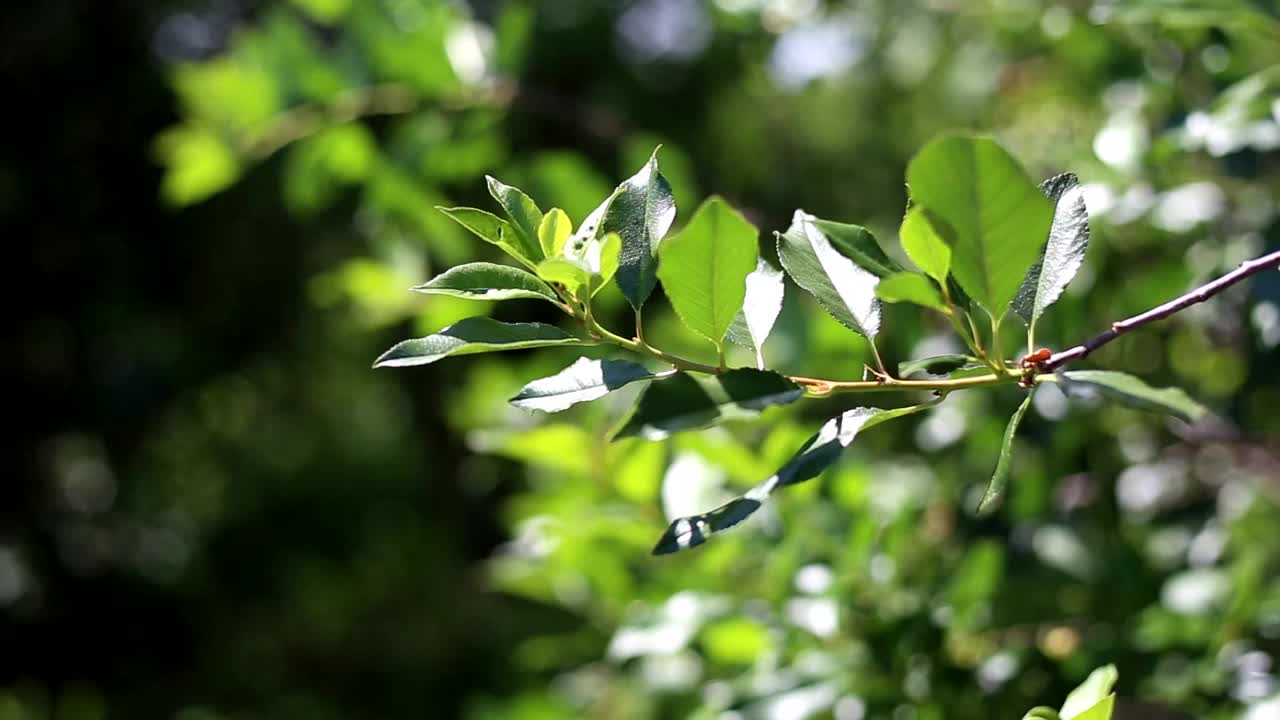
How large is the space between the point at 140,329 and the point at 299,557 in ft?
3.91

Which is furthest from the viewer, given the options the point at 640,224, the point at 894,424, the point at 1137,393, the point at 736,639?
the point at 894,424

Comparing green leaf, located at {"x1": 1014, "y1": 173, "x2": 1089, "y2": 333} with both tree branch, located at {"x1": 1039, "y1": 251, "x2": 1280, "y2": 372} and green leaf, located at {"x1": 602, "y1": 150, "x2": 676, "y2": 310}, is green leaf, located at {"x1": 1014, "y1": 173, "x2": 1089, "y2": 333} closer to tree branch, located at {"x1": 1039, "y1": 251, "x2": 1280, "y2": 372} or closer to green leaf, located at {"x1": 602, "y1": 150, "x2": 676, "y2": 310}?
tree branch, located at {"x1": 1039, "y1": 251, "x2": 1280, "y2": 372}

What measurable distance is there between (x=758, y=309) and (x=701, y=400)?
0.26 ft

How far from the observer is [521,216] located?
1.43 ft

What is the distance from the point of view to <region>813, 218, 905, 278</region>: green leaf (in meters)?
0.42

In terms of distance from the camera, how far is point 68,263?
457cm

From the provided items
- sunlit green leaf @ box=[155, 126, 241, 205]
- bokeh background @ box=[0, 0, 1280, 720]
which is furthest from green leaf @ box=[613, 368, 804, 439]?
sunlit green leaf @ box=[155, 126, 241, 205]

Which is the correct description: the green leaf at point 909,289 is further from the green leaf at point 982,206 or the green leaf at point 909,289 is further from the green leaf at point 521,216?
the green leaf at point 521,216

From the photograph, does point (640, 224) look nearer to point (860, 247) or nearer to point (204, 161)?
point (860, 247)

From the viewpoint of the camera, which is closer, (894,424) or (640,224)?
(640,224)

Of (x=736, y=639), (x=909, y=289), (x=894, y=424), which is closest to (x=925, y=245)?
(x=909, y=289)

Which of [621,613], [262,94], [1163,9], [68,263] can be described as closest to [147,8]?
[68,263]

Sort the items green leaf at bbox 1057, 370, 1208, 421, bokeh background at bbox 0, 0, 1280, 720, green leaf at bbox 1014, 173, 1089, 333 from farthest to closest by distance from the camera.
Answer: bokeh background at bbox 0, 0, 1280, 720
green leaf at bbox 1014, 173, 1089, 333
green leaf at bbox 1057, 370, 1208, 421

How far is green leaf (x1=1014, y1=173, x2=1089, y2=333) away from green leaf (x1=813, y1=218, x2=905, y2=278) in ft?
0.16
